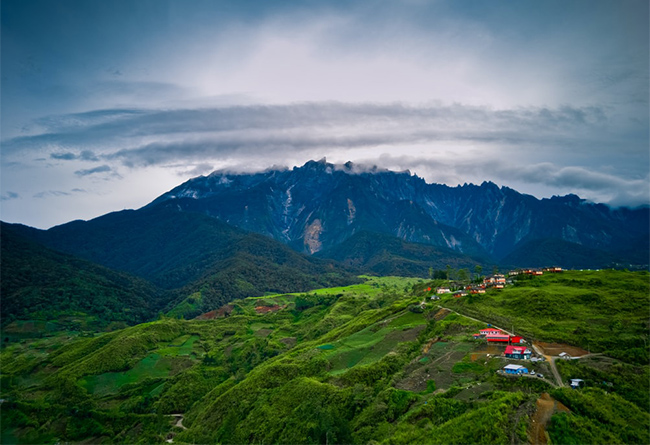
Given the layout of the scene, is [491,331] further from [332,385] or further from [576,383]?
[332,385]

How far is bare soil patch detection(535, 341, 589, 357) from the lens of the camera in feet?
168

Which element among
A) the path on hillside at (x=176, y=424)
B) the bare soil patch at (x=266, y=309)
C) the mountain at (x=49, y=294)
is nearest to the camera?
the path on hillside at (x=176, y=424)

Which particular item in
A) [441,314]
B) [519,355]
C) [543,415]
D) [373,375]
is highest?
[543,415]

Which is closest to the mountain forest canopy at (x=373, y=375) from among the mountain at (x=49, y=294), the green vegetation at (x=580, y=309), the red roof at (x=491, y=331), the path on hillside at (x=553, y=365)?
the path on hillside at (x=553, y=365)

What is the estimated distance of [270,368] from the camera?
8256 centimetres

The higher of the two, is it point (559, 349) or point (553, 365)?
point (553, 365)

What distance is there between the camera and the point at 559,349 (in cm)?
5294

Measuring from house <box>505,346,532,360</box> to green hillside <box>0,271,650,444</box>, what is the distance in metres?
1.41

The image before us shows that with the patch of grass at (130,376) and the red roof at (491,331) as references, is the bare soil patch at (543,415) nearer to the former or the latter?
the red roof at (491,331)

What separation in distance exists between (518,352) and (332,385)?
91.6 ft

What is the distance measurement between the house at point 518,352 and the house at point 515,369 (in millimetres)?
4010

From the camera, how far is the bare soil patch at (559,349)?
51209 mm

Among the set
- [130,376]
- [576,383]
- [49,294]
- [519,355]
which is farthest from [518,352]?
[49,294]

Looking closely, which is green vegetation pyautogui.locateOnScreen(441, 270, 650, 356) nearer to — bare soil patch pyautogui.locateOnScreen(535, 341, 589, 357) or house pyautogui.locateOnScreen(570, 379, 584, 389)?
bare soil patch pyautogui.locateOnScreen(535, 341, 589, 357)
